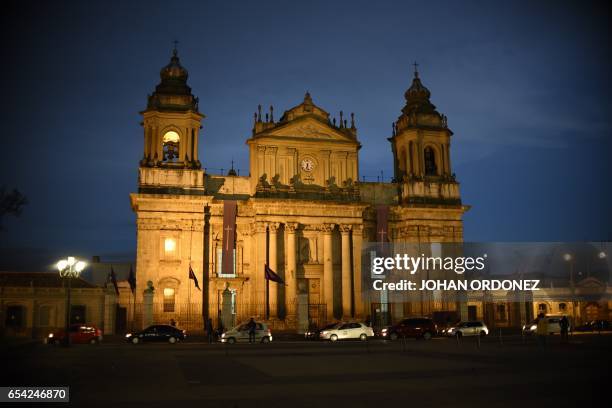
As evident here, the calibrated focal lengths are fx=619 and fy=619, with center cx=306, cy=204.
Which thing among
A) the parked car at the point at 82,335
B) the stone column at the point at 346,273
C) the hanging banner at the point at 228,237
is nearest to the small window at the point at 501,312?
the stone column at the point at 346,273

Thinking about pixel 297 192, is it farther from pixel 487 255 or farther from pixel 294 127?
pixel 487 255

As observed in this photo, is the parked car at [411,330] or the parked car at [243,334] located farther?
the parked car at [411,330]

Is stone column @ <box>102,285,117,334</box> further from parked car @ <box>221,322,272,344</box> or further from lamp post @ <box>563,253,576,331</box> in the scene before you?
lamp post @ <box>563,253,576,331</box>

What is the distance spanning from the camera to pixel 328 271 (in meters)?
45.3

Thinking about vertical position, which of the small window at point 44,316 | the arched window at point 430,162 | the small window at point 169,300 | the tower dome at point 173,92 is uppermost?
the tower dome at point 173,92

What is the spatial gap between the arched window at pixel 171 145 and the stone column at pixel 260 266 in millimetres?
8111

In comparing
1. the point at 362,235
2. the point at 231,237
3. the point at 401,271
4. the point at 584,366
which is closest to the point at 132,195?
the point at 231,237

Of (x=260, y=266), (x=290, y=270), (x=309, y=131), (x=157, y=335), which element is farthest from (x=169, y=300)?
(x=309, y=131)

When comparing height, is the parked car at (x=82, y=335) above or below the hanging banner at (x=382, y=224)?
below

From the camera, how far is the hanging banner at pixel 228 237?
43.4 m

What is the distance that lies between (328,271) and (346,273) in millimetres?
1323

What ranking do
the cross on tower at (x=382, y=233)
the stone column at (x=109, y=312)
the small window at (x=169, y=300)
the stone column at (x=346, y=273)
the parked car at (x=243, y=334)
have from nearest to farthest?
the parked car at (x=243, y=334) → the small window at (x=169, y=300) → the stone column at (x=109, y=312) → the stone column at (x=346, y=273) → the cross on tower at (x=382, y=233)

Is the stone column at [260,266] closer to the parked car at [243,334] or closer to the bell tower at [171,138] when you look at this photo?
the bell tower at [171,138]

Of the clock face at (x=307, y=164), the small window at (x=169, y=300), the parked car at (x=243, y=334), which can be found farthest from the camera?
the clock face at (x=307, y=164)
